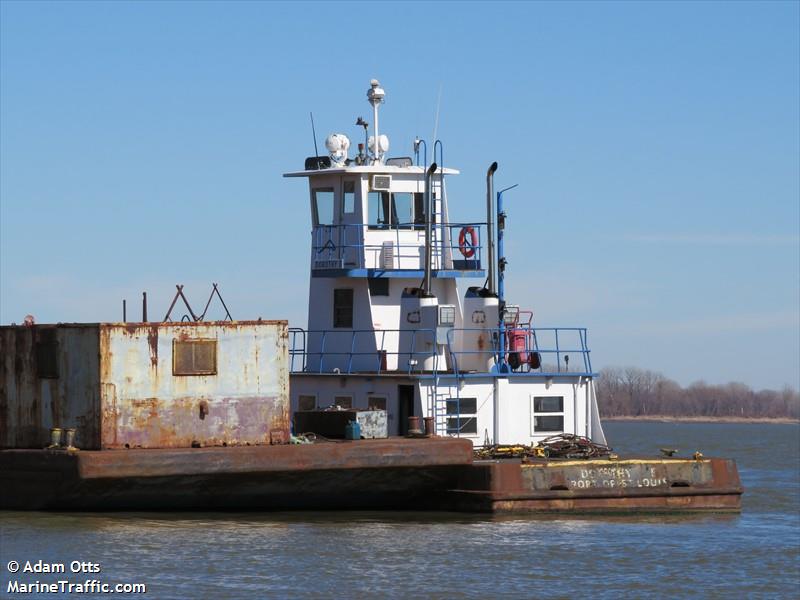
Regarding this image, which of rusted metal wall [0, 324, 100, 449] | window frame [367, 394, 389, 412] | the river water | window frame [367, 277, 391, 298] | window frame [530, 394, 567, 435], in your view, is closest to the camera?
the river water

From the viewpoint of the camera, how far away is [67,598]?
19.5 m

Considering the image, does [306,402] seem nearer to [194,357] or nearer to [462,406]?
[462,406]

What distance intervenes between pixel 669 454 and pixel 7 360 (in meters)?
10.8

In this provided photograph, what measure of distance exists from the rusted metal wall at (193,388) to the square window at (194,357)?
0.06 m

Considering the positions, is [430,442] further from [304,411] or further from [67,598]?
[67,598]

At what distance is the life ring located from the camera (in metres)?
29.8

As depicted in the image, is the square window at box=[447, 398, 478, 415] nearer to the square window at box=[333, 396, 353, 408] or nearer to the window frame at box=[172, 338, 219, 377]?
the square window at box=[333, 396, 353, 408]

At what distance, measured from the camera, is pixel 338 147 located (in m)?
30.3

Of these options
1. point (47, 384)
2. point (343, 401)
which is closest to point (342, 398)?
point (343, 401)

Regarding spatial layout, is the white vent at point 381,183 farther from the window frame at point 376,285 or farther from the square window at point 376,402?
the square window at point 376,402

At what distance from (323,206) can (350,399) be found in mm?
4126

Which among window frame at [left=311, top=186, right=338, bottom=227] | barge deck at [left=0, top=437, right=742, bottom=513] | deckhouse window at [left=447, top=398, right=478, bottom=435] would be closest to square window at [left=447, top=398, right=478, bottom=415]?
deckhouse window at [left=447, top=398, right=478, bottom=435]

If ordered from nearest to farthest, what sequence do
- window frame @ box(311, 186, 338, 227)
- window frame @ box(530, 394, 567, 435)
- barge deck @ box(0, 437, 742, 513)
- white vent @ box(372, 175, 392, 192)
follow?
barge deck @ box(0, 437, 742, 513), window frame @ box(530, 394, 567, 435), white vent @ box(372, 175, 392, 192), window frame @ box(311, 186, 338, 227)

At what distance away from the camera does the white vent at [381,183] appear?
29.8m
